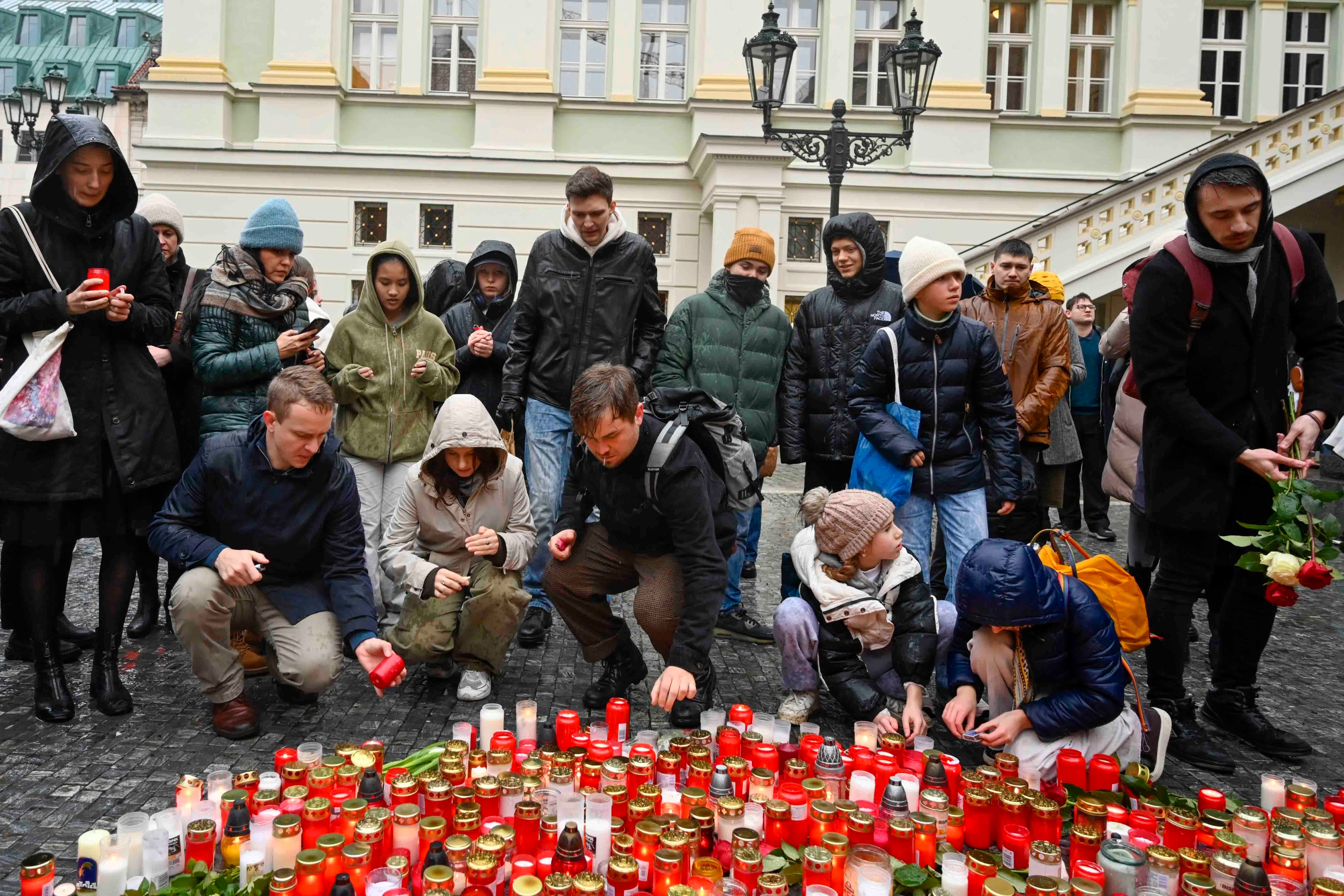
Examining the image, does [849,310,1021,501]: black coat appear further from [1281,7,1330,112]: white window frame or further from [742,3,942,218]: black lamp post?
[1281,7,1330,112]: white window frame

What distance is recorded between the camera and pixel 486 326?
19.5 ft

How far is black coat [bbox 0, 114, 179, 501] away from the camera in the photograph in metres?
3.52

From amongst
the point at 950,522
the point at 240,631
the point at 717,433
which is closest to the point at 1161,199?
the point at 950,522

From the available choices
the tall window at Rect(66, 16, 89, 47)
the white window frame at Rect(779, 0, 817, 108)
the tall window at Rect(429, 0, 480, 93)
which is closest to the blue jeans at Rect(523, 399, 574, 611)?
the white window frame at Rect(779, 0, 817, 108)

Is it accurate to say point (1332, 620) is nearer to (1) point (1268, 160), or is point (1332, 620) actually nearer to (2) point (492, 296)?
(2) point (492, 296)

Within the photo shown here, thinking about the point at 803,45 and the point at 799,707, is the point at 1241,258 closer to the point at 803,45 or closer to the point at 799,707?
the point at 799,707

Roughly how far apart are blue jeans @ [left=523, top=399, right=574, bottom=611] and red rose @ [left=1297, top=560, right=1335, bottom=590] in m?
3.11

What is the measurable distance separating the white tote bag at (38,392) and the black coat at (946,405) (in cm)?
314

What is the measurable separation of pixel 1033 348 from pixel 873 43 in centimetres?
1235

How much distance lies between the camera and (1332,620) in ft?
18.7

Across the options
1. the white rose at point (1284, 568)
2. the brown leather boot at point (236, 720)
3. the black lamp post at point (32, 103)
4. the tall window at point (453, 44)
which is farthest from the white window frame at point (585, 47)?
the white rose at point (1284, 568)

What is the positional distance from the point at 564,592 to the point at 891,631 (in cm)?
128

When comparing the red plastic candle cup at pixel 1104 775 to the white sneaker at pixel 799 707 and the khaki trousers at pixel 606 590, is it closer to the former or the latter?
the white sneaker at pixel 799 707

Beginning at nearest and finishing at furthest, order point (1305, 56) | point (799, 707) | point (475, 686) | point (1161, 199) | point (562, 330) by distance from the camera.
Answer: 1. point (799, 707)
2. point (475, 686)
3. point (562, 330)
4. point (1161, 199)
5. point (1305, 56)
